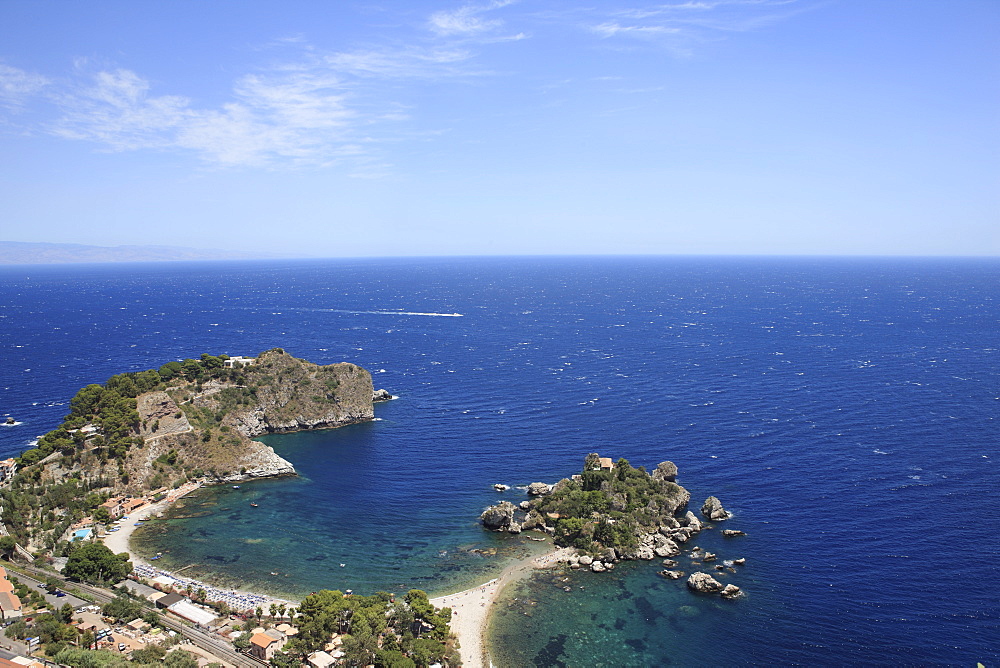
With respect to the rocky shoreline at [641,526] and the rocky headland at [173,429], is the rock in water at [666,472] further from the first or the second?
the rocky headland at [173,429]

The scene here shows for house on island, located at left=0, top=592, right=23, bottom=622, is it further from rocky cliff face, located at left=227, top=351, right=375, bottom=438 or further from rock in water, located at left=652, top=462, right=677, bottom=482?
rock in water, located at left=652, top=462, right=677, bottom=482

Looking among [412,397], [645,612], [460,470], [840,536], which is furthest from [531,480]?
[412,397]

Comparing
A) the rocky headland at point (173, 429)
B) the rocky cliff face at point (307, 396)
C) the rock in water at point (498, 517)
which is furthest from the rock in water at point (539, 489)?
the rocky cliff face at point (307, 396)

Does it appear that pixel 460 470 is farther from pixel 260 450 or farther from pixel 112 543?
pixel 112 543

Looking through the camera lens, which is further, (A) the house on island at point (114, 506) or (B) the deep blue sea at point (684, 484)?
(A) the house on island at point (114, 506)

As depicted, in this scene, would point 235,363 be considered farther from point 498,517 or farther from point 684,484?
point 684,484

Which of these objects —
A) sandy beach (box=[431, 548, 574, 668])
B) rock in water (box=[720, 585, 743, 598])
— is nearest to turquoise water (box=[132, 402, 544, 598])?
sandy beach (box=[431, 548, 574, 668])

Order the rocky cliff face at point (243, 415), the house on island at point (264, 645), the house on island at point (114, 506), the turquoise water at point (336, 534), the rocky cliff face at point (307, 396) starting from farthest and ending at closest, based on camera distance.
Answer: the rocky cliff face at point (307, 396) → the rocky cliff face at point (243, 415) → the house on island at point (114, 506) → the turquoise water at point (336, 534) → the house on island at point (264, 645)

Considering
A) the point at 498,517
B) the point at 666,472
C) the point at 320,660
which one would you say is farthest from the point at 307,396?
the point at 320,660
